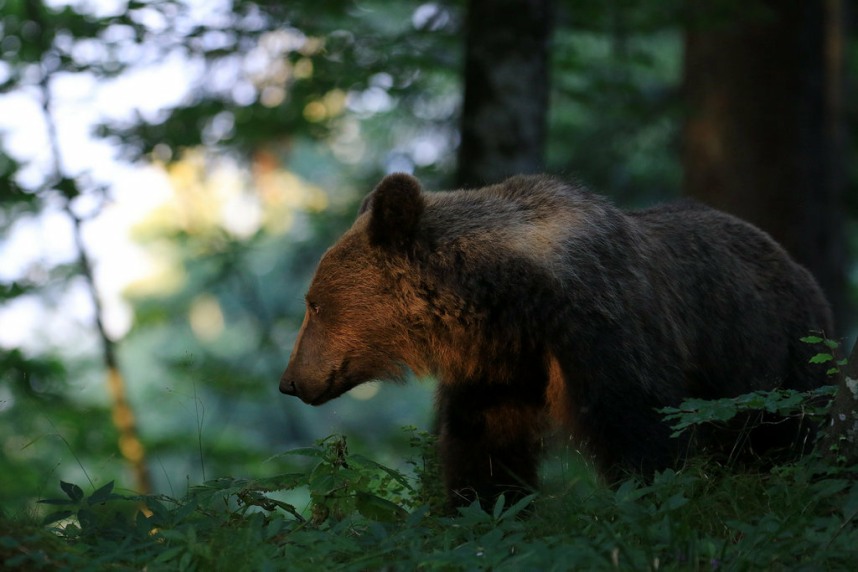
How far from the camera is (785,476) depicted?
395cm

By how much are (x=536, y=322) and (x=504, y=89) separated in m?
3.48

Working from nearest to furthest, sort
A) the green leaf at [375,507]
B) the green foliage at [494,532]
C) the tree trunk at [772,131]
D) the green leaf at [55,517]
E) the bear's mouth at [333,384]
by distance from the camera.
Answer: the green foliage at [494,532], the green leaf at [55,517], the green leaf at [375,507], the bear's mouth at [333,384], the tree trunk at [772,131]

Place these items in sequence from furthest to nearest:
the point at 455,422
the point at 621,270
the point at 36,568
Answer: the point at 455,422 → the point at 621,270 → the point at 36,568

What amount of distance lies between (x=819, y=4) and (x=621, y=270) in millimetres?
7695

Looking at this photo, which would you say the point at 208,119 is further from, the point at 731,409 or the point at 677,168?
the point at 677,168

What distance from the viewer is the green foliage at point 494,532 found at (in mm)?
3088

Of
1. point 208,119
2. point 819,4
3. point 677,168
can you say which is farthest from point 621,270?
point 677,168

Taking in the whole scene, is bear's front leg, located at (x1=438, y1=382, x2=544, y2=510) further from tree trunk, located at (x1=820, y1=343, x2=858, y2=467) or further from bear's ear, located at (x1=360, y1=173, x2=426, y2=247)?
tree trunk, located at (x1=820, y1=343, x2=858, y2=467)

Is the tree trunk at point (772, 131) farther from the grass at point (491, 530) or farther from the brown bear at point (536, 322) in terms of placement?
the grass at point (491, 530)

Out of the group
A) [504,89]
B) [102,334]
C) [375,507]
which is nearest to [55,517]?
[375,507]

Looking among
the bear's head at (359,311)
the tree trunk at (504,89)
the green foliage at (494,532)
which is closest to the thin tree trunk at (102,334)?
the tree trunk at (504,89)

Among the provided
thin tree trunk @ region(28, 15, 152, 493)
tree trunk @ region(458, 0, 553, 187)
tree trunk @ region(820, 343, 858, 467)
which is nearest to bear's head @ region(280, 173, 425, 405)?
tree trunk @ region(820, 343, 858, 467)

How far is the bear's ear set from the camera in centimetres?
526

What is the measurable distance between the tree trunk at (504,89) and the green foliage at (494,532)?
4.11 m
